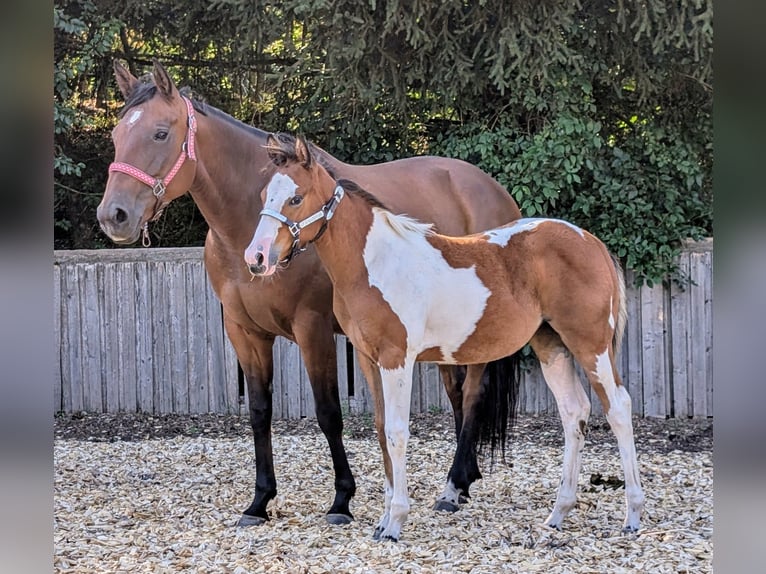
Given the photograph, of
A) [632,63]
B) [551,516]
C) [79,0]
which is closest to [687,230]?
[632,63]

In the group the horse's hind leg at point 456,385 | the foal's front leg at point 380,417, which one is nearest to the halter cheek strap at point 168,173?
the foal's front leg at point 380,417

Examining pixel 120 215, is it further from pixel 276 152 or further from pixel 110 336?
pixel 110 336

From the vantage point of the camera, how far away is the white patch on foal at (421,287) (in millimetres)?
3697

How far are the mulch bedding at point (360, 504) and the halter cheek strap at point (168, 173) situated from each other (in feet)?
5.32

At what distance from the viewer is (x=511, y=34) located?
6621mm

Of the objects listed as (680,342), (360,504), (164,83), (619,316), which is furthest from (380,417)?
(680,342)

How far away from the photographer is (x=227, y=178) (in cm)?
406

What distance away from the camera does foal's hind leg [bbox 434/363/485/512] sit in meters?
4.50

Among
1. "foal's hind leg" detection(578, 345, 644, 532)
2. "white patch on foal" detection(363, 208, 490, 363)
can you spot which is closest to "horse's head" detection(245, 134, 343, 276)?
"white patch on foal" detection(363, 208, 490, 363)

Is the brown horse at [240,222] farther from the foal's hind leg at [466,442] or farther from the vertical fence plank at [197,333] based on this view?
the vertical fence plank at [197,333]

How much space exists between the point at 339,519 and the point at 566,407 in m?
1.35

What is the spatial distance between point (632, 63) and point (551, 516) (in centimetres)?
471

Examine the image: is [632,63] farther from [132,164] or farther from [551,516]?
[132,164]

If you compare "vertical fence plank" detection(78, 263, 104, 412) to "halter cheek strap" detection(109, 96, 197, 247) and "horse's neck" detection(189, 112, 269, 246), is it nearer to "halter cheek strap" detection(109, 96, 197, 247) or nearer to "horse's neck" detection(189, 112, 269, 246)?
"horse's neck" detection(189, 112, 269, 246)
